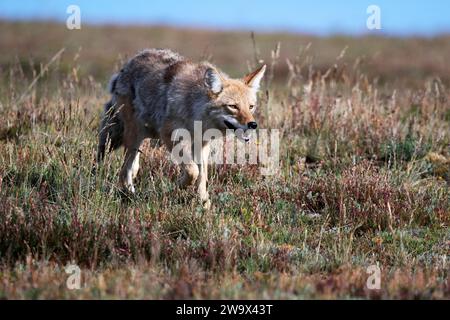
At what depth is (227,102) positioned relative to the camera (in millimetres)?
7852

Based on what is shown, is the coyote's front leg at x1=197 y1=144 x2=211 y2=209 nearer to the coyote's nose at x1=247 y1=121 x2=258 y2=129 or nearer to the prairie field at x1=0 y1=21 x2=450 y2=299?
the prairie field at x1=0 y1=21 x2=450 y2=299

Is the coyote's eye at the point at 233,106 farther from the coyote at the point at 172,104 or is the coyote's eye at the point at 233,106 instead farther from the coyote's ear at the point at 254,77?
the coyote's ear at the point at 254,77

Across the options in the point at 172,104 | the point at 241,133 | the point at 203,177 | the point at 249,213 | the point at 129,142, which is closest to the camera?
the point at 249,213

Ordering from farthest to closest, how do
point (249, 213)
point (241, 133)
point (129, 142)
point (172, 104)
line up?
point (129, 142), point (172, 104), point (241, 133), point (249, 213)

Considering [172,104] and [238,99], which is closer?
[238,99]

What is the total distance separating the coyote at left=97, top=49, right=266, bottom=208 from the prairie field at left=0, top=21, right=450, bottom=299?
28 cm

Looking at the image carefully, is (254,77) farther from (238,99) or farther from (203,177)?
(203,177)

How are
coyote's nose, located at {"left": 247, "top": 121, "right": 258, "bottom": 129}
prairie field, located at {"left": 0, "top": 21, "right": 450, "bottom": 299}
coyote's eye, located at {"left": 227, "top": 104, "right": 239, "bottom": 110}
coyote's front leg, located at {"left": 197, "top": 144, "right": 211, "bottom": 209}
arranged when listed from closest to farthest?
prairie field, located at {"left": 0, "top": 21, "right": 450, "bottom": 299}
coyote's nose, located at {"left": 247, "top": 121, "right": 258, "bottom": 129}
coyote's front leg, located at {"left": 197, "top": 144, "right": 211, "bottom": 209}
coyote's eye, located at {"left": 227, "top": 104, "right": 239, "bottom": 110}

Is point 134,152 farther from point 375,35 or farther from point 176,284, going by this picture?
point 375,35

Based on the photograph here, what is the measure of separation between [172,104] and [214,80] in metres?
0.65

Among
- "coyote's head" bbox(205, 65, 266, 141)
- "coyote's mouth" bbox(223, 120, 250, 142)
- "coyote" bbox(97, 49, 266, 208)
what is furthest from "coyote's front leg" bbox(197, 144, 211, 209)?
"coyote's mouth" bbox(223, 120, 250, 142)

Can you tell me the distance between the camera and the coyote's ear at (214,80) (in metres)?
7.86

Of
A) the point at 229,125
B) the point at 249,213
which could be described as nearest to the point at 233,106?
the point at 229,125

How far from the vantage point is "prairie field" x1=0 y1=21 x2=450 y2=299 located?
5.54 m
